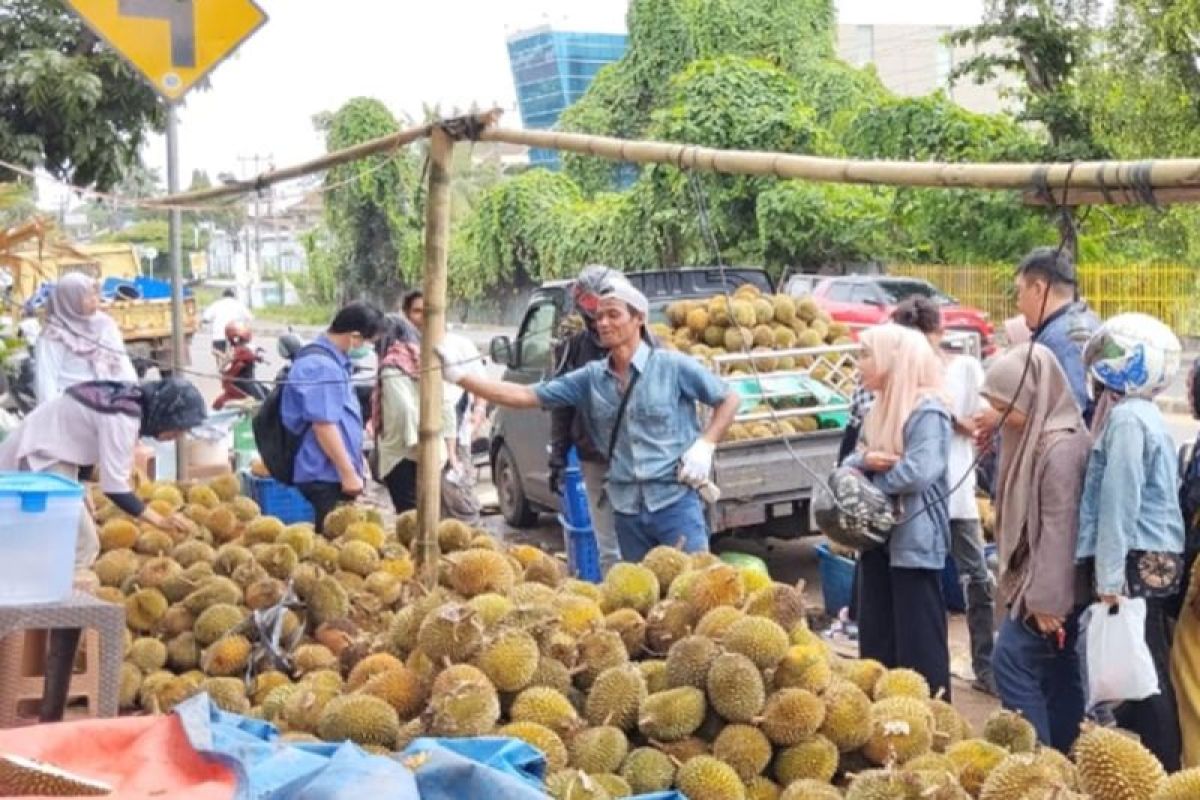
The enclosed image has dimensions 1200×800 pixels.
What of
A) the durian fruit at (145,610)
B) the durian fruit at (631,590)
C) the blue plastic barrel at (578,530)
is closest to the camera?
the durian fruit at (631,590)

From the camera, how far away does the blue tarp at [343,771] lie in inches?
97.0

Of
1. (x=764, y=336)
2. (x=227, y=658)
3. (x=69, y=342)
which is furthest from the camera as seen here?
(x=764, y=336)

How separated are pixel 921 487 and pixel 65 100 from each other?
872 centimetres

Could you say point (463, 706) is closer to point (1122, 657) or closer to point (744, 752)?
point (744, 752)

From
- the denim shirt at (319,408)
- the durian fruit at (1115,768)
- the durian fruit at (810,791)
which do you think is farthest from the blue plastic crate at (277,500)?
the durian fruit at (1115,768)

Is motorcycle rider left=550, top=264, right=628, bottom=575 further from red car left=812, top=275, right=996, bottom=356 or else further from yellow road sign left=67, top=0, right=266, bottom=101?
red car left=812, top=275, right=996, bottom=356

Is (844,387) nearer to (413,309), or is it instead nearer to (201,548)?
(413,309)

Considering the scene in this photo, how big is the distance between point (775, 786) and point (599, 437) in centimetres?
256

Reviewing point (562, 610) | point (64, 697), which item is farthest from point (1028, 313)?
point (64, 697)

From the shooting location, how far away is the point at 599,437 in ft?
18.9

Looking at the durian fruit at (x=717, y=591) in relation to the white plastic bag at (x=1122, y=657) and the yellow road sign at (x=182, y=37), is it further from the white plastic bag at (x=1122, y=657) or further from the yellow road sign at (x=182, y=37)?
the yellow road sign at (x=182, y=37)

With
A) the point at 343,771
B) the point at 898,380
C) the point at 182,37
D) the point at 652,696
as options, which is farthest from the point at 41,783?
the point at 182,37

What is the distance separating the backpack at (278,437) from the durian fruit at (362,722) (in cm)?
293

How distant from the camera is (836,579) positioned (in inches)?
285
